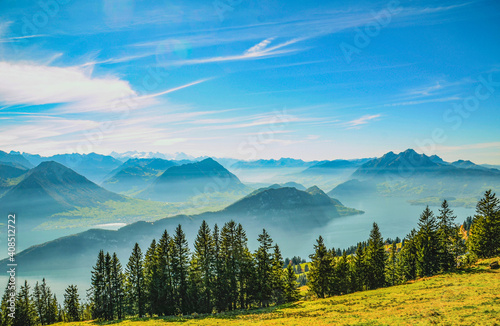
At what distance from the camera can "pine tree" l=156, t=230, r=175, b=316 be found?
55375 millimetres

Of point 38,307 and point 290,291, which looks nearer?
point 290,291

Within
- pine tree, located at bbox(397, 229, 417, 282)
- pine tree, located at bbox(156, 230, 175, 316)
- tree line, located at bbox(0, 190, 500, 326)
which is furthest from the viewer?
pine tree, located at bbox(397, 229, 417, 282)

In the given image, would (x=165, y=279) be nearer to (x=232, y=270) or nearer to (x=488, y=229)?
(x=232, y=270)

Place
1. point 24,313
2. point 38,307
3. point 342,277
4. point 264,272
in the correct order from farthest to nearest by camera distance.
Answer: point 38,307, point 24,313, point 342,277, point 264,272

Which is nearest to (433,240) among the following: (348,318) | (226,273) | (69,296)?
(348,318)

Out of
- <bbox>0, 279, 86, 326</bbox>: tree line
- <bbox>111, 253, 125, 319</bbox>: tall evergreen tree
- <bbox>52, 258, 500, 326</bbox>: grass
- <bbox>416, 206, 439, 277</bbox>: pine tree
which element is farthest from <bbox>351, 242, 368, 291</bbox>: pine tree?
<bbox>0, 279, 86, 326</bbox>: tree line

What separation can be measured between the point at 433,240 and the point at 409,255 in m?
9.27

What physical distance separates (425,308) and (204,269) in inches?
1580

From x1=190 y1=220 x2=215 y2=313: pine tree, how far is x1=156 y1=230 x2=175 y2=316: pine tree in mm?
4936

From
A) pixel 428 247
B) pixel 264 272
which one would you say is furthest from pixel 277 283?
pixel 428 247

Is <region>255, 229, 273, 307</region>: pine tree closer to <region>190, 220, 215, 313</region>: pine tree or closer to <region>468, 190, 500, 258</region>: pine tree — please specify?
<region>190, 220, 215, 313</region>: pine tree

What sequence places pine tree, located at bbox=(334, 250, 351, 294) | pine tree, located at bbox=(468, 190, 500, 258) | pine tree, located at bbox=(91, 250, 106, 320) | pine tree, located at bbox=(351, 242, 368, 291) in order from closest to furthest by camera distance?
pine tree, located at bbox=(91, 250, 106, 320)
pine tree, located at bbox=(468, 190, 500, 258)
pine tree, located at bbox=(334, 250, 351, 294)
pine tree, located at bbox=(351, 242, 368, 291)

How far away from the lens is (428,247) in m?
62.8

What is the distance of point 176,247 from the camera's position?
5753 cm
